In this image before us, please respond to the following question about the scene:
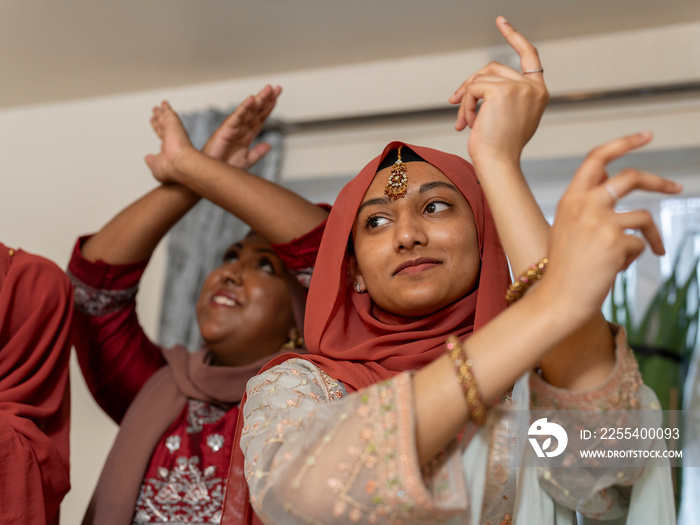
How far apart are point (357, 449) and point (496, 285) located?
47cm

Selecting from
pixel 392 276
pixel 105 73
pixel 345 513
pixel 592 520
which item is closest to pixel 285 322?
pixel 392 276

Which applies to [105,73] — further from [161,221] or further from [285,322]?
[285,322]

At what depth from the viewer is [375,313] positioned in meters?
1.28

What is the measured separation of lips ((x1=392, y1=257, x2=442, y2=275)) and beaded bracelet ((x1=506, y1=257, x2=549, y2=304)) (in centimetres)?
24

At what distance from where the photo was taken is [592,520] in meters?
1.06

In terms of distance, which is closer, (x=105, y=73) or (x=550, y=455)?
(x=550, y=455)

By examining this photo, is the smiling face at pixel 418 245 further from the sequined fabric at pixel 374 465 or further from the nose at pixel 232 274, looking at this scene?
the nose at pixel 232 274

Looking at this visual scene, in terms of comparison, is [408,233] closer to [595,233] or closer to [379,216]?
[379,216]

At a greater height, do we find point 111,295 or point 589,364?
point 111,295

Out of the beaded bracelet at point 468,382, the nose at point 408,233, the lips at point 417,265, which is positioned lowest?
the beaded bracelet at point 468,382

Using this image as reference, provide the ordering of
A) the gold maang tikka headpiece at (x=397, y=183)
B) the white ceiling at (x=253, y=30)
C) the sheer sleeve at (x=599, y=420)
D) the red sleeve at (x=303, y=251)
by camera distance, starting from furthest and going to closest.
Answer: the white ceiling at (x=253, y=30), the red sleeve at (x=303, y=251), the gold maang tikka headpiece at (x=397, y=183), the sheer sleeve at (x=599, y=420)

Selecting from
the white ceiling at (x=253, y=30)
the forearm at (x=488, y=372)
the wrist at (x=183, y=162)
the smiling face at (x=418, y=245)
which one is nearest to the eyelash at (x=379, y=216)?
the smiling face at (x=418, y=245)

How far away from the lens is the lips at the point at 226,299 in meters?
1.78

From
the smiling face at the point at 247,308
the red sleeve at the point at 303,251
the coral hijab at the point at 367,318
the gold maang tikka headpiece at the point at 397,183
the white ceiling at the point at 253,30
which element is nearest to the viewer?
the coral hijab at the point at 367,318
